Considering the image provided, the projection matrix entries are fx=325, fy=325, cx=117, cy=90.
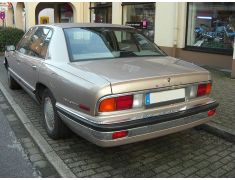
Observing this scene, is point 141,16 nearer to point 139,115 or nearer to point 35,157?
point 35,157

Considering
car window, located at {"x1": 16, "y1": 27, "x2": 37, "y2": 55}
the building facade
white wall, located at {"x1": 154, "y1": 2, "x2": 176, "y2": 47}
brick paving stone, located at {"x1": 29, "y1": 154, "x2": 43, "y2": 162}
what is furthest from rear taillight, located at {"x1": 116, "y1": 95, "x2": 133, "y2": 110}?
white wall, located at {"x1": 154, "y1": 2, "x2": 176, "y2": 47}

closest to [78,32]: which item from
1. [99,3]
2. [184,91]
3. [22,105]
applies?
[184,91]

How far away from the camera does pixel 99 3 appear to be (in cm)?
1648

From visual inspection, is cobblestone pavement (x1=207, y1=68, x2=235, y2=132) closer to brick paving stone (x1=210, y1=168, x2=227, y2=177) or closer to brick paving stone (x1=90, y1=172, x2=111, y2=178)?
brick paving stone (x1=210, y1=168, x2=227, y2=177)

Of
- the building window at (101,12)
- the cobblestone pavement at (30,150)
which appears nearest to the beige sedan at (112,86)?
the cobblestone pavement at (30,150)

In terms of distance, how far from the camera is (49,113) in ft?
14.2

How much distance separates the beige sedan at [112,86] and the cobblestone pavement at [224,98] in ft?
2.66

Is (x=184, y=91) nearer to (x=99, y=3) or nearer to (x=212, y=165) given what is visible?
(x=212, y=165)

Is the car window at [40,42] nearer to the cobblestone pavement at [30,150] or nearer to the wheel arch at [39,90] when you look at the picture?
the wheel arch at [39,90]

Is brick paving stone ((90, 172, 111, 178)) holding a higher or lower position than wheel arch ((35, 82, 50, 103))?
lower

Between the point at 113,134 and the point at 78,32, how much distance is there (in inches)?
70.4

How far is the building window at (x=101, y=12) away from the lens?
15570mm

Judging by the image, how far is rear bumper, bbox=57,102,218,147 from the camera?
3.17 meters

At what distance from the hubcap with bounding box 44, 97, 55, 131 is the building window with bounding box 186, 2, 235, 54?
6.44 meters
